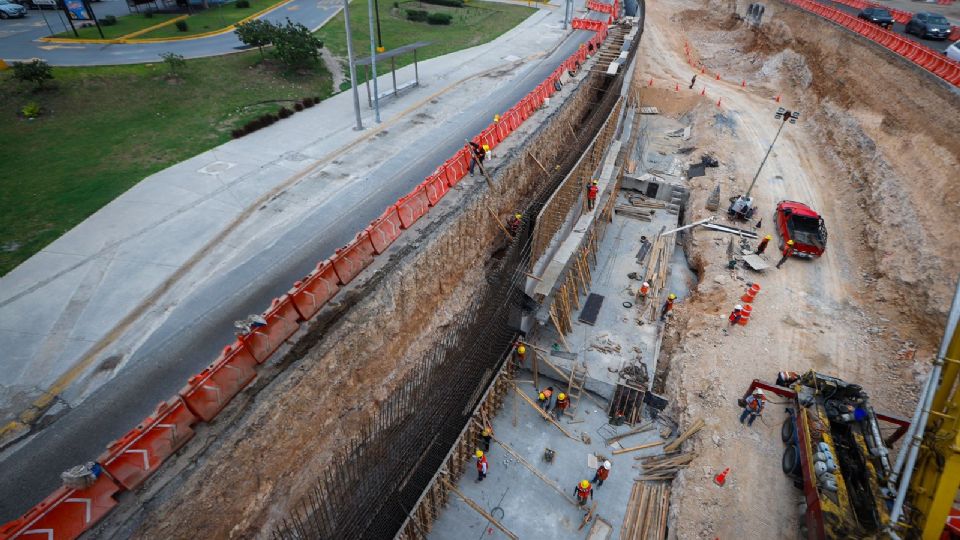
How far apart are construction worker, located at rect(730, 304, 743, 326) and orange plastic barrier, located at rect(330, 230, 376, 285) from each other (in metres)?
14.0

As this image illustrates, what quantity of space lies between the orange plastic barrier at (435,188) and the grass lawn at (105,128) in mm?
11673

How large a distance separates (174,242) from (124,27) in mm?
28565

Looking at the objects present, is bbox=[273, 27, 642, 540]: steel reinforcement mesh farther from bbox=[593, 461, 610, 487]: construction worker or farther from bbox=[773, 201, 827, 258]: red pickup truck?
bbox=[773, 201, 827, 258]: red pickup truck

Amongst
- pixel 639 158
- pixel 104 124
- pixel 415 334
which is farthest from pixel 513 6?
pixel 415 334

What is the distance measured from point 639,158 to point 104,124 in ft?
98.5

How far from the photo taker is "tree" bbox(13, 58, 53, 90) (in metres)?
20.9

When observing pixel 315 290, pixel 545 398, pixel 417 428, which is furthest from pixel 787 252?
pixel 315 290

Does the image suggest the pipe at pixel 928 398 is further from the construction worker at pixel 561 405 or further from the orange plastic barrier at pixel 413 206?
the orange plastic barrier at pixel 413 206

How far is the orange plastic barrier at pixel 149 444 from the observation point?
335 inches

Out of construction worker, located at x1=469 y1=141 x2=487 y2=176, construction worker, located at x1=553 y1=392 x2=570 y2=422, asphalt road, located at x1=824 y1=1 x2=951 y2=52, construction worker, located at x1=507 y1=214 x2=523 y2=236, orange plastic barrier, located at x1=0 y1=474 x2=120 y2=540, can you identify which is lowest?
construction worker, located at x1=553 y1=392 x2=570 y2=422

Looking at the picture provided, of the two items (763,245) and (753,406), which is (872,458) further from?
(763,245)

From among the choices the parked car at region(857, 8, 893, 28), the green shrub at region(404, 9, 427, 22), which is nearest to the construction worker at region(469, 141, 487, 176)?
the green shrub at region(404, 9, 427, 22)

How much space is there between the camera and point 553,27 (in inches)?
1779

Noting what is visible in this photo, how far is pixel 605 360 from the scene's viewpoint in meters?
17.2
